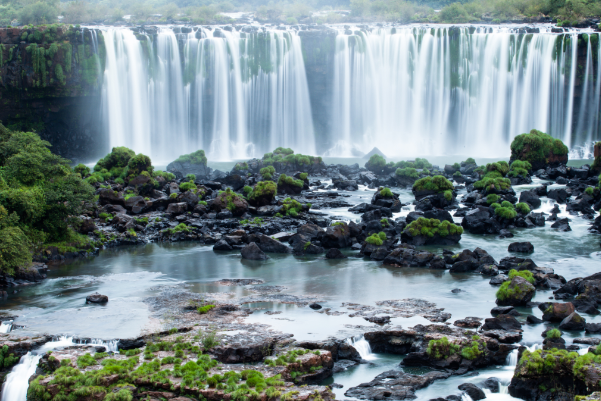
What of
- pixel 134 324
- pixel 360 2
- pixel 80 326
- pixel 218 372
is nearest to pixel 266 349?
pixel 218 372

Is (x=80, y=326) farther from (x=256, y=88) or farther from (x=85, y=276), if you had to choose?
(x=256, y=88)

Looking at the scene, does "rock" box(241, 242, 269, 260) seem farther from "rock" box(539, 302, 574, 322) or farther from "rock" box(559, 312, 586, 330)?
"rock" box(559, 312, 586, 330)

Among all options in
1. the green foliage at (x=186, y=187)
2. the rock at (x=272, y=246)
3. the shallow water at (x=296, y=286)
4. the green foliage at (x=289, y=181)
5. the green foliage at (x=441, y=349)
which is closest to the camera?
the green foliage at (x=441, y=349)

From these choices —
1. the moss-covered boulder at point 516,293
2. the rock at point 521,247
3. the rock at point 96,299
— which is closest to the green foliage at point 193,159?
the rock at point 521,247

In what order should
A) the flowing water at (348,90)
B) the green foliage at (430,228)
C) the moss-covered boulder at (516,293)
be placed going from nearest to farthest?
the moss-covered boulder at (516,293) → the green foliage at (430,228) → the flowing water at (348,90)

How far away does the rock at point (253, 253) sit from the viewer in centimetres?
2700

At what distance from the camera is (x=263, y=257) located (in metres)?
27.0

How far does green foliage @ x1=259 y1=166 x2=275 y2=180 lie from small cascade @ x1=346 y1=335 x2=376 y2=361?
2840 cm

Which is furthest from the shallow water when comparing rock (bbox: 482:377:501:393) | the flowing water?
the flowing water

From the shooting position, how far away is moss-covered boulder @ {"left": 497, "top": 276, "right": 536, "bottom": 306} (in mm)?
19500

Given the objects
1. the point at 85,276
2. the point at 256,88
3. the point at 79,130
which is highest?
the point at 256,88

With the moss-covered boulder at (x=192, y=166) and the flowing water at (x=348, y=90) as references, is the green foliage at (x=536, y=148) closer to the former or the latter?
the flowing water at (x=348, y=90)

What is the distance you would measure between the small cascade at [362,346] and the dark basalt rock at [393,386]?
1.21 metres

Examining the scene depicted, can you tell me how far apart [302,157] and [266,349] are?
35.1 m
